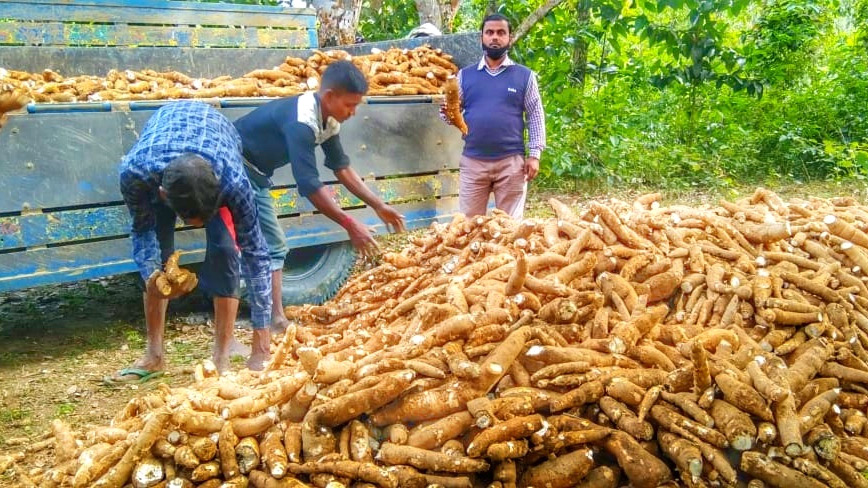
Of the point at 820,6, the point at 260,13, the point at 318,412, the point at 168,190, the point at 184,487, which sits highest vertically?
the point at 820,6

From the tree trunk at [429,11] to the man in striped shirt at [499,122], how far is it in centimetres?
243

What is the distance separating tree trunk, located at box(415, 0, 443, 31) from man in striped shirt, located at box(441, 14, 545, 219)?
243 centimetres

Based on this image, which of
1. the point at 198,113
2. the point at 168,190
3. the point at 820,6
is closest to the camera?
the point at 168,190

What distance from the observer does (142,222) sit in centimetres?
Answer: 343

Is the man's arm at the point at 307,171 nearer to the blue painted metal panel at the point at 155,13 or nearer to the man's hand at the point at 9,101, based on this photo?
the man's hand at the point at 9,101

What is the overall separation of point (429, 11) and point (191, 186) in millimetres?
4807

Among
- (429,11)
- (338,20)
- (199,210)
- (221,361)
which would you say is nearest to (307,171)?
(199,210)

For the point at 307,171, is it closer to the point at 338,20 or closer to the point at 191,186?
the point at 191,186

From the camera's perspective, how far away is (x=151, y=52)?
5711mm

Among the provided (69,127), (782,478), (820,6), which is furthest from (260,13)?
(820,6)

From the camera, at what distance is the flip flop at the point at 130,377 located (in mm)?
3711

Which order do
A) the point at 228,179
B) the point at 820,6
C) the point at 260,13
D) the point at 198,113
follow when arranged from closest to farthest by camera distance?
the point at 228,179 → the point at 198,113 → the point at 260,13 → the point at 820,6

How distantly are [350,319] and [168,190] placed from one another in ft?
4.44

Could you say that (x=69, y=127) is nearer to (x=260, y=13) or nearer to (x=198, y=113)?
(x=198, y=113)
